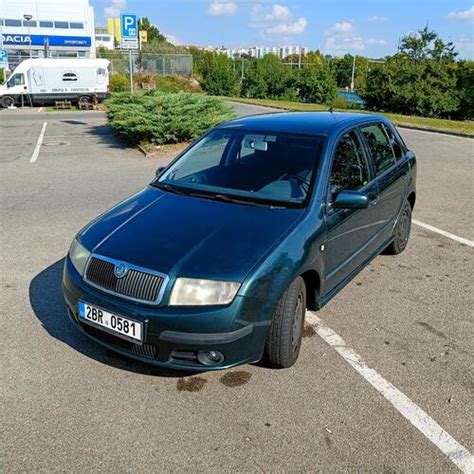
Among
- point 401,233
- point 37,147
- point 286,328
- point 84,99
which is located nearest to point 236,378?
point 286,328

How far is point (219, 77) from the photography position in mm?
42906

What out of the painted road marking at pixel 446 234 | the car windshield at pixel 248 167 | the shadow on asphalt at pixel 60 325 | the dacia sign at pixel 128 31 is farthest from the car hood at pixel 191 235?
the dacia sign at pixel 128 31

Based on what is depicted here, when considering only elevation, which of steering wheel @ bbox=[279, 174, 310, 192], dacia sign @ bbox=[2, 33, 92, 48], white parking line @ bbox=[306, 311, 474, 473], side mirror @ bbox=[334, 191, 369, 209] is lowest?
white parking line @ bbox=[306, 311, 474, 473]

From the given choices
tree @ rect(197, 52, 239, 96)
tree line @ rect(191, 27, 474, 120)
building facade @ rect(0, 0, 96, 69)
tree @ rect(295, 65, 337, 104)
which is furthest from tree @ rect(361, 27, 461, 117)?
building facade @ rect(0, 0, 96, 69)

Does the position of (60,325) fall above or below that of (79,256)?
below

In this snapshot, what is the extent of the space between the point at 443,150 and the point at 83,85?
872 inches

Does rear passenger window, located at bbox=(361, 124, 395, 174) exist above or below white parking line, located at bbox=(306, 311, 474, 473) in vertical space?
above

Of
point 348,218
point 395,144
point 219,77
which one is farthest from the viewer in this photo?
point 219,77

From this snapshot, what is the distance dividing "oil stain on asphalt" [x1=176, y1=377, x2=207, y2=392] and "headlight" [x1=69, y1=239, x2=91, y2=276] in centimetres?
96

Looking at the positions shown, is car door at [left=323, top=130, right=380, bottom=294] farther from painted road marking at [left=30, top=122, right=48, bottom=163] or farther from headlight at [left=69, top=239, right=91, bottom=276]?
painted road marking at [left=30, top=122, right=48, bottom=163]

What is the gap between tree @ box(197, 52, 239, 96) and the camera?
139 ft

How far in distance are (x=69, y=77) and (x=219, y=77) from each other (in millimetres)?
17896

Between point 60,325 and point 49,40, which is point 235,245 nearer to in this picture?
point 60,325

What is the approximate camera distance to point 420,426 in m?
2.73
